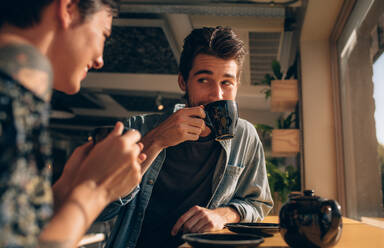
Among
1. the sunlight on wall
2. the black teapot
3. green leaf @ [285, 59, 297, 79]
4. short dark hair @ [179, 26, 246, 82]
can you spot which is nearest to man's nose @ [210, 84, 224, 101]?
short dark hair @ [179, 26, 246, 82]

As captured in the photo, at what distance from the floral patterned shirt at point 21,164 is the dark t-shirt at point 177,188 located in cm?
98

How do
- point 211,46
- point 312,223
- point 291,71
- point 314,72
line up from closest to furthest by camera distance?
point 312,223 < point 211,46 < point 314,72 < point 291,71

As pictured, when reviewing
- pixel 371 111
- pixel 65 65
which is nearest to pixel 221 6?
pixel 371 111

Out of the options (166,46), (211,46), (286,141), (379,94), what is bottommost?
(286,141)

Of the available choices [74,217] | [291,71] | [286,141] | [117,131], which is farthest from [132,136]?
[291,71]

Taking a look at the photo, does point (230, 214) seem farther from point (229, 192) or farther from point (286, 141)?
point (286, 141)

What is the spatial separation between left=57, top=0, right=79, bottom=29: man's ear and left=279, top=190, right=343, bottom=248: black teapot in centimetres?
63

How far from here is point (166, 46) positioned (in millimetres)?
4980

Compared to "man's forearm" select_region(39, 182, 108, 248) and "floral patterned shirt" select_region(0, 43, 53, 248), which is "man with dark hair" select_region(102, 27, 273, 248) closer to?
"man's forearm" select_region(39, 182, 108, 248)

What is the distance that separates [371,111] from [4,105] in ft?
7.33

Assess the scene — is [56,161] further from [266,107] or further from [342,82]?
[342,82]

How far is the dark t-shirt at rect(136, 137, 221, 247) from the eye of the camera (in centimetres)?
144

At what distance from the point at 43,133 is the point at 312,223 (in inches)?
23.8

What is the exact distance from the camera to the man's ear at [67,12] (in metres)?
0.62
